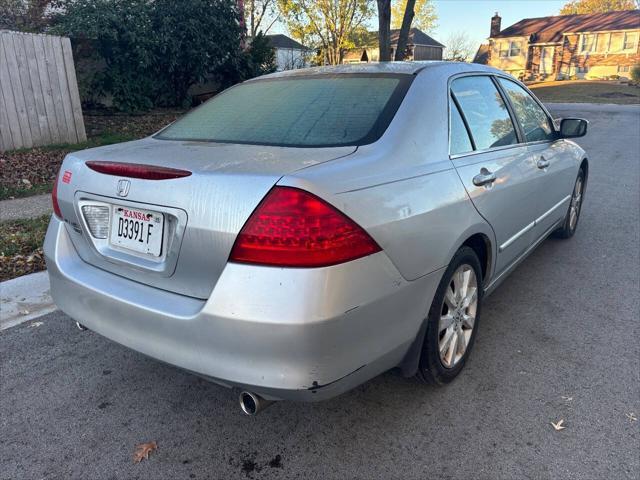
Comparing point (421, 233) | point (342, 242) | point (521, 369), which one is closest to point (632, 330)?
point (521, 369)

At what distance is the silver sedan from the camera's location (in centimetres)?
184

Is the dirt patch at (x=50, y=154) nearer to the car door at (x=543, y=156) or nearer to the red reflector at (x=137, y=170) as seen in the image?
the red reflector at (x=137, y=170)

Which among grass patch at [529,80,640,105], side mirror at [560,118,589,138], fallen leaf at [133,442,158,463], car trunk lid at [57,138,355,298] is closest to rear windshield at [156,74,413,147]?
car trunk lid at [57,138,355,298]

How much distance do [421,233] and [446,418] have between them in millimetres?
981

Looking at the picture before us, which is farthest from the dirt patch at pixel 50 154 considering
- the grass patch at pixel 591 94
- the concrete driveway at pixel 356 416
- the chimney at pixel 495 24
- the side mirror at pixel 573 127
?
the chimney at pixel 495 24

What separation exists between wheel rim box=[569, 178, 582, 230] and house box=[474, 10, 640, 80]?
44456mm

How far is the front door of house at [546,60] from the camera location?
45406 mm

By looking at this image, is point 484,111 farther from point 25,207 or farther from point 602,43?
point 602,43

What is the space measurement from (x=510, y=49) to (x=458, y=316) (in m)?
50.1

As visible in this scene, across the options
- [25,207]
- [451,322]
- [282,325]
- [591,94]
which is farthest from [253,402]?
[591,94]

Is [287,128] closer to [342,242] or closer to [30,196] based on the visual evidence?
[342,242]

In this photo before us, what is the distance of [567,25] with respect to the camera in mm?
45469

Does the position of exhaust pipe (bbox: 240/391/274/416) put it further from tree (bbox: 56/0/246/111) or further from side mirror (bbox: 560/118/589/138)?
tree (bbox: 56/0/246/111)

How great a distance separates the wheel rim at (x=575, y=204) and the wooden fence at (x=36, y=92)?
814cm
